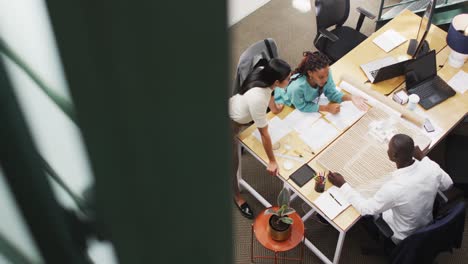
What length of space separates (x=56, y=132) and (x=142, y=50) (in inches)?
3.4

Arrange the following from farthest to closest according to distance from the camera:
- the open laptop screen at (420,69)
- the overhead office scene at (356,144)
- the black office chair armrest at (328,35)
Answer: the black office chair armrest at (328,35), the open laptop screen at (420,69), the overhead office scene at (356,144)

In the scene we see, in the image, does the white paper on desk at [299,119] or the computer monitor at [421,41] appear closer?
the white paper on desk at [299,119]

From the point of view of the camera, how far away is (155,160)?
227 mm

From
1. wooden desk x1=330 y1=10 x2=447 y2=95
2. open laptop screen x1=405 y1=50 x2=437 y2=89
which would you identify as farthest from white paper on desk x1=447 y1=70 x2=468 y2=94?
wooden desk x1=330 y1=10 x2=447 y2=95

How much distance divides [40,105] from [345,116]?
3.92 meters

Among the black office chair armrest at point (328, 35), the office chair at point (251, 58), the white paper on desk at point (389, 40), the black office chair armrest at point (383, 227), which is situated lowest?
the black office chair armrest at point (383, 227)

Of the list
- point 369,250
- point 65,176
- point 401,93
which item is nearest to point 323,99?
point 401,93

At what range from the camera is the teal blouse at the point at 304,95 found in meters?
3.98

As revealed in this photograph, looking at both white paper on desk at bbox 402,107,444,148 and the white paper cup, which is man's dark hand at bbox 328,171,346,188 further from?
the white paper cup

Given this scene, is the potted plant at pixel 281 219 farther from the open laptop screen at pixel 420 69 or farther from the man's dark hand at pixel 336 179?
the open laptop screen at pixel 420 69

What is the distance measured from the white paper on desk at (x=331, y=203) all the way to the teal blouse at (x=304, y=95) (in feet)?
2.32

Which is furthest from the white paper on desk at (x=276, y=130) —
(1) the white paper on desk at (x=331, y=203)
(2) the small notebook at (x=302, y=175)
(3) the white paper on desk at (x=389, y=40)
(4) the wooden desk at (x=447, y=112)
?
(3) the white paper on desk at (x=389, y=40)

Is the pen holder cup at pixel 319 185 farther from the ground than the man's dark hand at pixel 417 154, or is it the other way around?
the man's dark hand at pixel 417 154

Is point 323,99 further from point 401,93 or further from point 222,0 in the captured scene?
point 222,0
